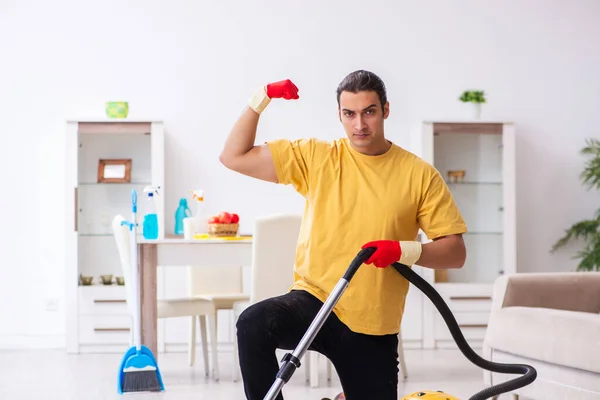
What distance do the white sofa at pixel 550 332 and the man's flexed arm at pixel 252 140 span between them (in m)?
1.52

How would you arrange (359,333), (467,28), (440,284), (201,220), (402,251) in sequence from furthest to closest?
(467,28) → (440,284) → (201,220) → (359,333) → (402,251)

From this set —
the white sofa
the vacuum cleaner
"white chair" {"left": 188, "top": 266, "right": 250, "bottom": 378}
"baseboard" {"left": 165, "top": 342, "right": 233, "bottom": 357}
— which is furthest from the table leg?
the vacuum cleaner

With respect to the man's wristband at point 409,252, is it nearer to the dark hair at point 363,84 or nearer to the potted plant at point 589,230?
the dark hair at point 363,84

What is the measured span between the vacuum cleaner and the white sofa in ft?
2.38

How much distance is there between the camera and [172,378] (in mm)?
4613

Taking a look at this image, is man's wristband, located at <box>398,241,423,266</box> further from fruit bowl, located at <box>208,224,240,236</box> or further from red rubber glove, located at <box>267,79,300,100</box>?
fruit bowl, located at <box>208,224,240,236</box>

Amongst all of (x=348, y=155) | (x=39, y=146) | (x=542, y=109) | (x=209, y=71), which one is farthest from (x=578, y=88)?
(x=348, y=155)

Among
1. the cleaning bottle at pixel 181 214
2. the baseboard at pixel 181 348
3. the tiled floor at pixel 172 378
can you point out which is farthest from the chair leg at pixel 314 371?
the baseboard at pixel 181 348

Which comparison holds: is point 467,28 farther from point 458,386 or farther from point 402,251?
point 402,251

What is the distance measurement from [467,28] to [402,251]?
4203 mm


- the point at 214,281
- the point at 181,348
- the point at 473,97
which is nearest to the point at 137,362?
the point at 214,281

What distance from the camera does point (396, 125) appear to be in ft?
19.8

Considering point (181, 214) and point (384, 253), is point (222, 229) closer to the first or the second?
point (181, 214)

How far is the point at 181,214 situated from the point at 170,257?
2.98ft
